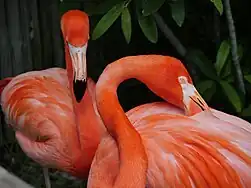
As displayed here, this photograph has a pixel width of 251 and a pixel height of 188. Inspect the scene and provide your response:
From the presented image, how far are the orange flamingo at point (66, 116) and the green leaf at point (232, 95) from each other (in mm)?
651

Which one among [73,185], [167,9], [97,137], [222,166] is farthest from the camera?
[73,185]

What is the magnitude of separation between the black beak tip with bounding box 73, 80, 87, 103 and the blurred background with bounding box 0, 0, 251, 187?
24cm

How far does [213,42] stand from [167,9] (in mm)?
369

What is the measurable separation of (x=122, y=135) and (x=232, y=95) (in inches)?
37.0

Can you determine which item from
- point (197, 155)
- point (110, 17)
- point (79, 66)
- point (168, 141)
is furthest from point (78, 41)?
point (197, 155)

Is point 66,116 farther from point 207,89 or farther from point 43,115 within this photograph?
point 207,89

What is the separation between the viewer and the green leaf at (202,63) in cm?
337

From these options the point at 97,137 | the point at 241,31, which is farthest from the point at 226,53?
the point at 97,137

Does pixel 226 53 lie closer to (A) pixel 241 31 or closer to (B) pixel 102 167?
(A) pixel 241 31

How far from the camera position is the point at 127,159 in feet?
8.15

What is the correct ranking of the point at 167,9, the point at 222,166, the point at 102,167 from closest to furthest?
the point at 222,166, the point at 102,167, the point at 167,9

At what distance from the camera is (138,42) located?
395 centimetres

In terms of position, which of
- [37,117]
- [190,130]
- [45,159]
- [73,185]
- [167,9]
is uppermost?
[167,9]

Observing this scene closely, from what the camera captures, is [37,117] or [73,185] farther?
[73,185]
